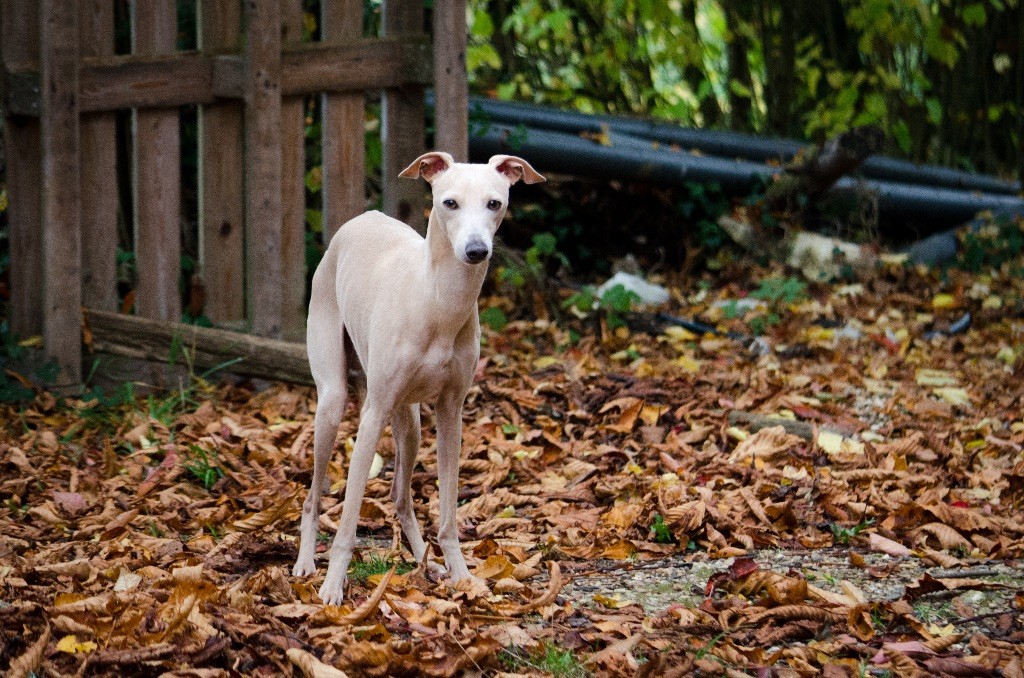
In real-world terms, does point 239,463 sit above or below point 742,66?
below

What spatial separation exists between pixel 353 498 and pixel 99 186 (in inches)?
128

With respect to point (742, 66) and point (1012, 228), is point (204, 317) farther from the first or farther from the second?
point (742, 66)

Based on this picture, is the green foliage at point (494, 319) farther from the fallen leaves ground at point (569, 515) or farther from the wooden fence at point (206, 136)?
the wooden fence at point (206, 136)

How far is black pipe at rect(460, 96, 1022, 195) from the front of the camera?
33.0 ft

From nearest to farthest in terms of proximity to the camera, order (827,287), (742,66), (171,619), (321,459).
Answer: (171,619) → (321,459) → (827,287) → (742,66)

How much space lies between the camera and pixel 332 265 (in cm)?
473

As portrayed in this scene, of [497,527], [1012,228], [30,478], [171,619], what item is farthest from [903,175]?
[171,619]

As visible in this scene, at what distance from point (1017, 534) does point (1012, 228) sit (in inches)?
285

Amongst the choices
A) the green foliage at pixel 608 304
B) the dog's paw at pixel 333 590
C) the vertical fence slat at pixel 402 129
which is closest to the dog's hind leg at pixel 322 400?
the dog's paw at pixel 333 590

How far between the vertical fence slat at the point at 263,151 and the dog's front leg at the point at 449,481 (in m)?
2.55

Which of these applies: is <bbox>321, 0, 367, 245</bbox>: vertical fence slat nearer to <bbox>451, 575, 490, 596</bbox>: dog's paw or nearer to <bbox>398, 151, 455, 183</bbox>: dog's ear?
<bbox>398, 151, 455, 183</bbox>: dog's ear

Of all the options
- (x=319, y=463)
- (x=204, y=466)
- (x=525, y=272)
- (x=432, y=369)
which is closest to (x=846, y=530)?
(x=432, y=369)

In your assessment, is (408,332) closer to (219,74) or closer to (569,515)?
(569,515)

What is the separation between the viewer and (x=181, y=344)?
21.4 feet
